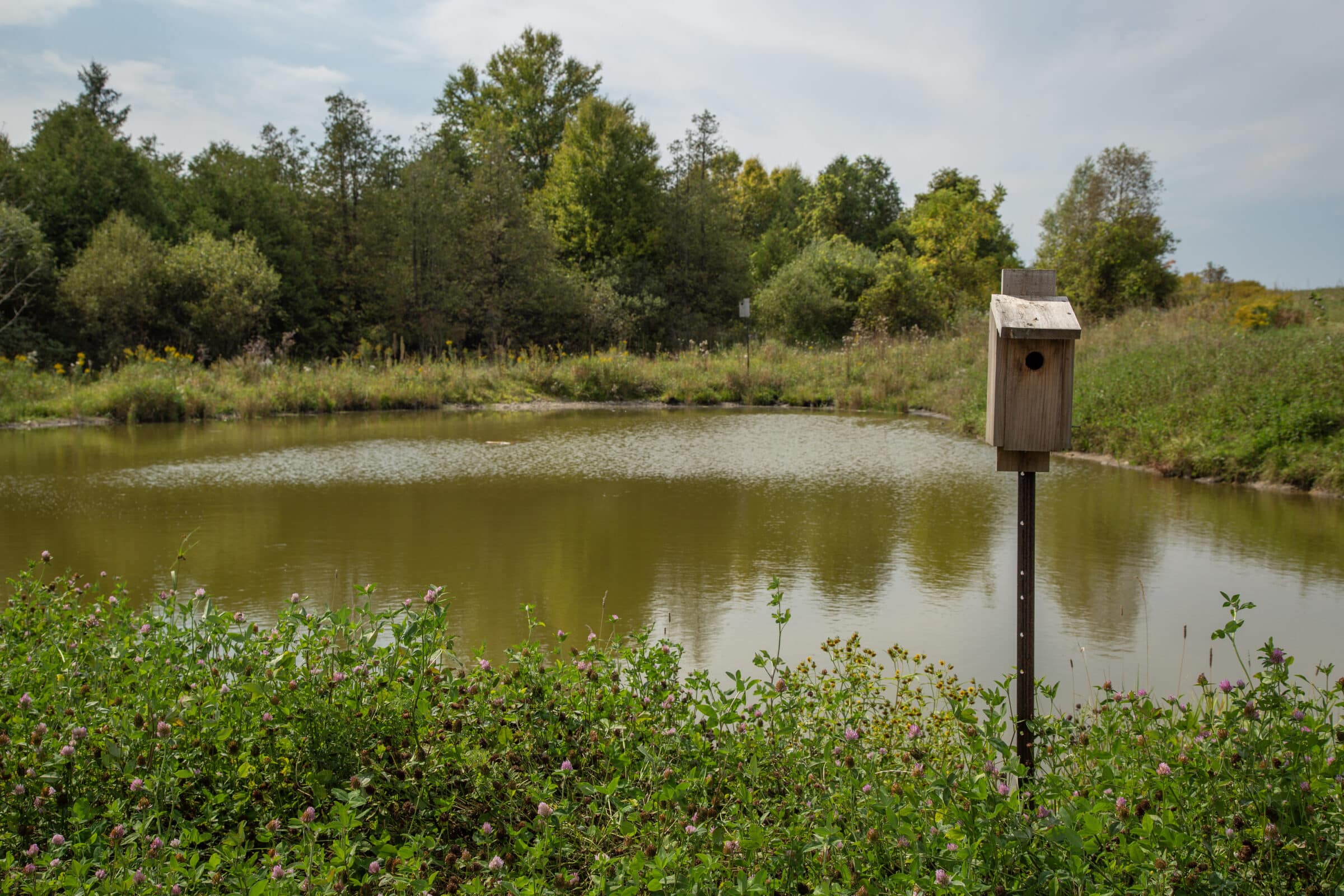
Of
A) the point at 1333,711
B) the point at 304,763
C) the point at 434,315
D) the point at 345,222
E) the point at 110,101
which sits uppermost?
the point at 110,101

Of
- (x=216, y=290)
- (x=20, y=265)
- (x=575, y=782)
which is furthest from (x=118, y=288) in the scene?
(x=575, y=782)

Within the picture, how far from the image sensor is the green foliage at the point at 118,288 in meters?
21.2

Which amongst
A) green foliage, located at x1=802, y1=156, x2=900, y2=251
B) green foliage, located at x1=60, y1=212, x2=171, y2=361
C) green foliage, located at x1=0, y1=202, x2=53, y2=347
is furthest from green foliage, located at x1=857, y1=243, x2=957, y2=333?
green foliage, located at x1=0, y1=202, x2=53, y2=347

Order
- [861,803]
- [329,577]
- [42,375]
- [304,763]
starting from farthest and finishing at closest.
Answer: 1. [42,375]
2. [329,577]
3. [304,763]
4. [861,803]

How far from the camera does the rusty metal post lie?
9.37 ft

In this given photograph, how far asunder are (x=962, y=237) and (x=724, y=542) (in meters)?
34.7

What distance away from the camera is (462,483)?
9.70 m

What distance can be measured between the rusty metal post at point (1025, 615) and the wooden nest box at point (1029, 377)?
0.11 metres

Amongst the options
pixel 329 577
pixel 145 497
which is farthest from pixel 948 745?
pixel 145 497

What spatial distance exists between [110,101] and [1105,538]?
118 ft

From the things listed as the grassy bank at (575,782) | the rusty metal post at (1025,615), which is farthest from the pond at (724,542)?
the grassy bank at (575,782)

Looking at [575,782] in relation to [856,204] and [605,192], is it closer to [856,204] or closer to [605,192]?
[605,192]

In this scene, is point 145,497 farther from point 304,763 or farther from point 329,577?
point 304,763

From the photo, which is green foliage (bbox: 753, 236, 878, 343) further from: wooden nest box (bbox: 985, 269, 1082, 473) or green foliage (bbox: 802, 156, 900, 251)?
wooden nest box (bbox: 985, 269, 1082, 473)
